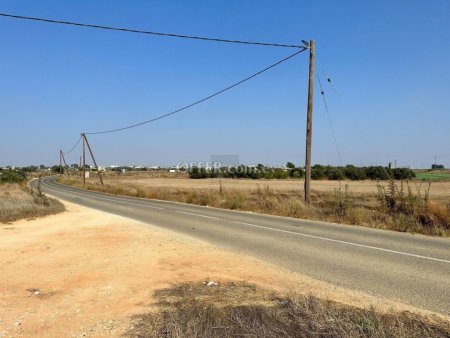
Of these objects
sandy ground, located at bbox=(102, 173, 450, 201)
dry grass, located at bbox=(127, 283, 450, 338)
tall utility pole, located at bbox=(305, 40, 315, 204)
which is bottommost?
sandy ground, located at bbox=(102, 173, 450, 201)

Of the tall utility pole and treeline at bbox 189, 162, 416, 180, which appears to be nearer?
the tall utility pole

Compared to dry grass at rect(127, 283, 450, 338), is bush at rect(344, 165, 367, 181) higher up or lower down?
higher up

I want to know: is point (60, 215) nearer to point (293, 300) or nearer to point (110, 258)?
point (110, 258)

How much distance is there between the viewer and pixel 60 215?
18188mm

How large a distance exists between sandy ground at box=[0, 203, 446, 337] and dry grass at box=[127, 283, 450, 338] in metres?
0.51

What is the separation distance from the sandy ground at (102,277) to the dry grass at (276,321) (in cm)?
51

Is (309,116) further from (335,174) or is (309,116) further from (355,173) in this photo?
(355,173)

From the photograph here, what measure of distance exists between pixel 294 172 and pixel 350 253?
A: 343ft

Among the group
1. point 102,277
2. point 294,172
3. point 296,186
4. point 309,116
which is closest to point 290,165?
point 294,172

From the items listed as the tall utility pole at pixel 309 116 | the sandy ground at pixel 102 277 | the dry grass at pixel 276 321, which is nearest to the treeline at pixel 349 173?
the tall utility pole at pixel 309 116

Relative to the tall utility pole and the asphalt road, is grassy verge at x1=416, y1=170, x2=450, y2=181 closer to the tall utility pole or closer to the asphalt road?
the tall utility pole

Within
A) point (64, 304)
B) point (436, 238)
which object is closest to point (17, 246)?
point (64, 304)

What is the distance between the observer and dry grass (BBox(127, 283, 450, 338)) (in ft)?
13.7

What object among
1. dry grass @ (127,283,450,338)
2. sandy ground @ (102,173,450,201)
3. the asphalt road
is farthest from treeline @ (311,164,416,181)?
dry grass @ (127,283,450,338)
